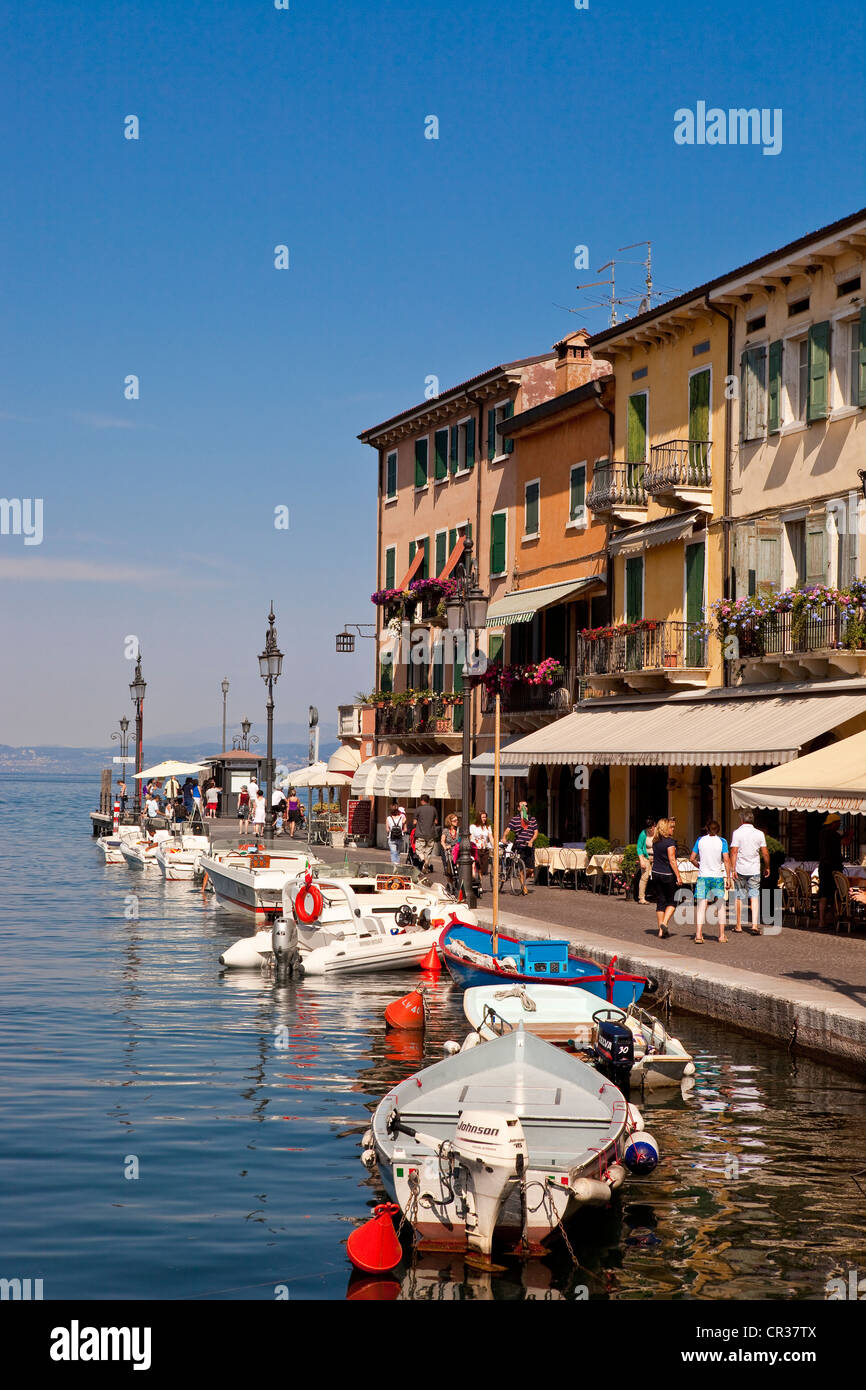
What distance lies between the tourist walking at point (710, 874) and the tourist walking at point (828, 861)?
159 centimetres

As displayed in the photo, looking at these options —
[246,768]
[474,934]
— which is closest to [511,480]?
[474,934]

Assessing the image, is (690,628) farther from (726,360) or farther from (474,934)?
(474,934)

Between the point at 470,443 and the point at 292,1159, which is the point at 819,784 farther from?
the point at 470,443

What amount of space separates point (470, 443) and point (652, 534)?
47.1 feet

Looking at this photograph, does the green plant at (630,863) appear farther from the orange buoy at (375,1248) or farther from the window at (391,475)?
the window at (391,475)

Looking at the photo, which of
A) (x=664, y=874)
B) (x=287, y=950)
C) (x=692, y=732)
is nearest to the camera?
(x=664, y=874)

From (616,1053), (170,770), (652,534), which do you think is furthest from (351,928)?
(170,770)

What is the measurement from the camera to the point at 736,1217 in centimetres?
1202

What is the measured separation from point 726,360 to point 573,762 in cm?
834

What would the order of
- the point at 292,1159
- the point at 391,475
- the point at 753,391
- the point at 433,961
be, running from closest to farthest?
the point at 292,1159 → the point at 433,961 → the point at 753,391 → the point at 391,475

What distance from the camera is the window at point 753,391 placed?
98.8ft

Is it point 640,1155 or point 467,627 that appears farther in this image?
point 467,627

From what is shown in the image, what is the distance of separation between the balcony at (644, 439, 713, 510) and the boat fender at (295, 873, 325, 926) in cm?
1091

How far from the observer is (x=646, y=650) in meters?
33.8
